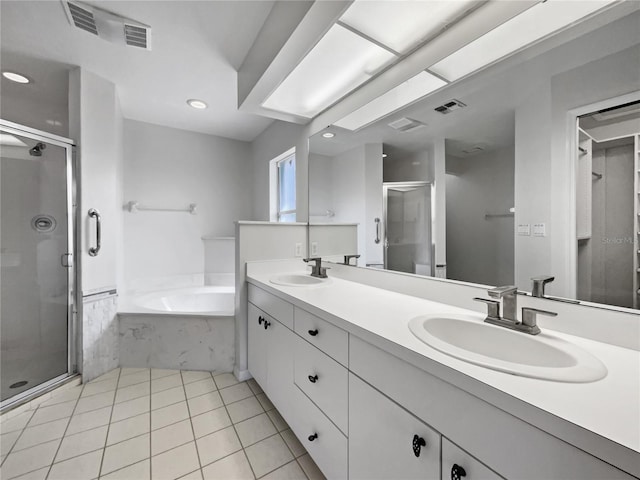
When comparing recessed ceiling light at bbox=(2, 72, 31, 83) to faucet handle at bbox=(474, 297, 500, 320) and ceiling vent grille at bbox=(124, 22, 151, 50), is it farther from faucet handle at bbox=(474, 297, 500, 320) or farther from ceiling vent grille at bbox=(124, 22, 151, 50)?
faucet handle at bbox=(474, 297, 500, 320)

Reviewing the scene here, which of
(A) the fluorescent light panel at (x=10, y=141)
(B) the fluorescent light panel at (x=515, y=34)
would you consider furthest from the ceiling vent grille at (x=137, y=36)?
(B) the fluorescent light panel at (x=515, y=34)

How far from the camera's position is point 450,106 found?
121cm

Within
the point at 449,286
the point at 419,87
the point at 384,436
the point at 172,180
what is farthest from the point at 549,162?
the point at 172,180

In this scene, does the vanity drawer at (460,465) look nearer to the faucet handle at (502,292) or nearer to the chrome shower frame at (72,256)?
the faucet handle at (502,292)

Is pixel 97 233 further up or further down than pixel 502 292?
further up

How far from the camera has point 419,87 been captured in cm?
132

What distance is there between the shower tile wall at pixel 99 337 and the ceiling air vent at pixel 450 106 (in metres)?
2.74

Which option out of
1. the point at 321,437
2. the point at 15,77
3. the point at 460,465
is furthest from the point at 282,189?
the point at 460,465

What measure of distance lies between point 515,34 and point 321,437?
5.87 ft

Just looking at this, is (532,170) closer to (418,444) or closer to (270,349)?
(418,444)

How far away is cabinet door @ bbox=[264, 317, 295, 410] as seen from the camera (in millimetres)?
1384

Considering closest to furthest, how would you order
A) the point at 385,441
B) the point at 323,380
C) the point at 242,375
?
the point at 385,441 → the point at 323,380 → the point at 242,375

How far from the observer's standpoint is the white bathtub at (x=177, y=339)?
2129mm

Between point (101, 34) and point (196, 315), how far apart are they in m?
2.02
